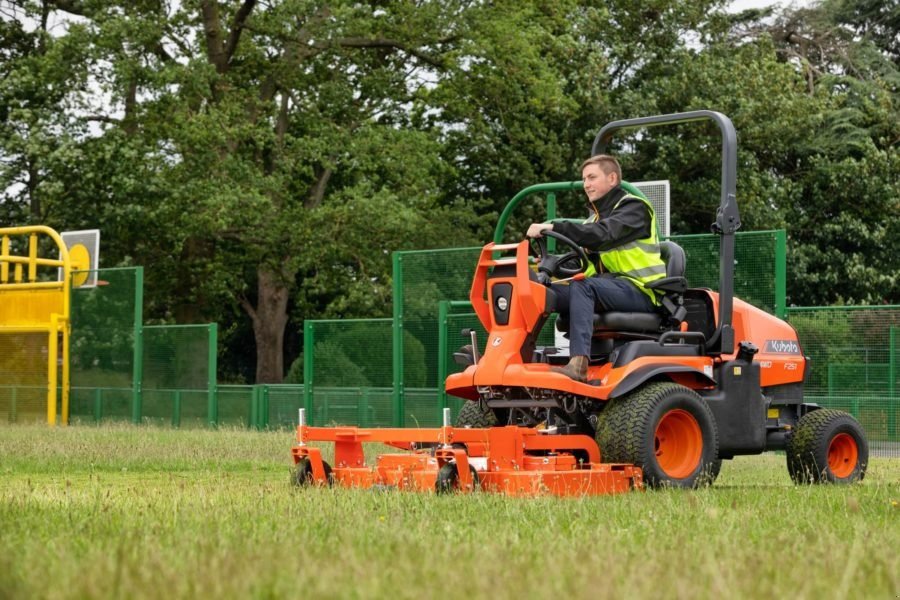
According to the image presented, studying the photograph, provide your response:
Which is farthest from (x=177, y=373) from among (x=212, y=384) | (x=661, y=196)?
(x=661, y=196)

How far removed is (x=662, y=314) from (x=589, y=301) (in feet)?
3.20

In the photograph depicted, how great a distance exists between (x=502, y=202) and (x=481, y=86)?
11.2 ft

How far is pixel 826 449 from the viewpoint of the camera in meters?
10.0

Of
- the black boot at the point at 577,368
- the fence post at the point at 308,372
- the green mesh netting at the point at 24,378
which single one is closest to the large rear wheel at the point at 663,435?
the black boot at the point at 577,368

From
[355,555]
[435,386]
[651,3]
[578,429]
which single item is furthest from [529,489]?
[651,3]

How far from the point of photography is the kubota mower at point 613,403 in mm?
8492

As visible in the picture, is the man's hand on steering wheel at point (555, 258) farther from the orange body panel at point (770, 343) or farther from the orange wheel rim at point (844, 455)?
the orange wheel rim at point (844, 455)

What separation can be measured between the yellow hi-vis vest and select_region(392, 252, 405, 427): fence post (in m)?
9.38

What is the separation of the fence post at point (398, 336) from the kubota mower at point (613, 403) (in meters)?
8.59

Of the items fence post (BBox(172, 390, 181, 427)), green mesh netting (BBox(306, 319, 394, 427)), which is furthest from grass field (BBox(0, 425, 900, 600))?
fence post (BBox(172, 390, 181, 427))

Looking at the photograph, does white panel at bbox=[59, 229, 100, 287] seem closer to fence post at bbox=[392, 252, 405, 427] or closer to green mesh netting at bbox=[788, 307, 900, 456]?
fence post at bbox=[392, 252, 405, 427]

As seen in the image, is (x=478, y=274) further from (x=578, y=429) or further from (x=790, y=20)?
(x=790, y=20)

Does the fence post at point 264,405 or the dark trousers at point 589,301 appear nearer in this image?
the dark trousers at point 589,301

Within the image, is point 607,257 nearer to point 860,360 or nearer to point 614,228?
point 614,228
